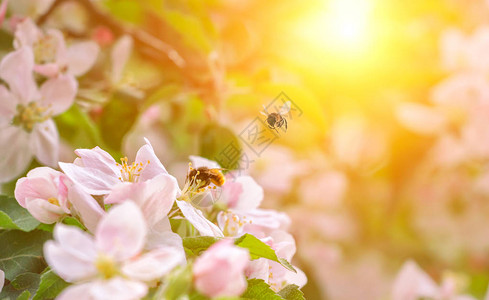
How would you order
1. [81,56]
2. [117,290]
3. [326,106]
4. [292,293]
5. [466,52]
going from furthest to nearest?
[326,106]
[466,52]
[81,56]
[292,293]
[117,290]

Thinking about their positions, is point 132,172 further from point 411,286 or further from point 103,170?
point 411,286

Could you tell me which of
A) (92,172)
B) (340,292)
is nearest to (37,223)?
(92,172)

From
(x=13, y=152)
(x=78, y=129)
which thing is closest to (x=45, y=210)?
(x=13, y=152)

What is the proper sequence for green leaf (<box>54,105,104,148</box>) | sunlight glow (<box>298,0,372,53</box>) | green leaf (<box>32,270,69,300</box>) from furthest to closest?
1. sunlight glow (<box>298,0,372,53</box>)
2. green leaf (<box>54,105,104,148</box>)
3. green leaf (<box>32,270,69,300</box>)

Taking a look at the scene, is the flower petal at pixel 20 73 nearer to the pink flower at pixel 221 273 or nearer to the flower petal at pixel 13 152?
the flower petal at pixel 13 152

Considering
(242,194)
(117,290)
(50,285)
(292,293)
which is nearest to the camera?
(117,290)

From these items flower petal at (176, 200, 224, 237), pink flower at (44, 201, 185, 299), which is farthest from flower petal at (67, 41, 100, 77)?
pink flower at (44, 201, 185, 299)

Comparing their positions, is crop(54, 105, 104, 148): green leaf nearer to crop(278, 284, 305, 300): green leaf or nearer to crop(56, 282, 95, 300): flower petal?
crop(278, 284, 305, 300): green leaf
